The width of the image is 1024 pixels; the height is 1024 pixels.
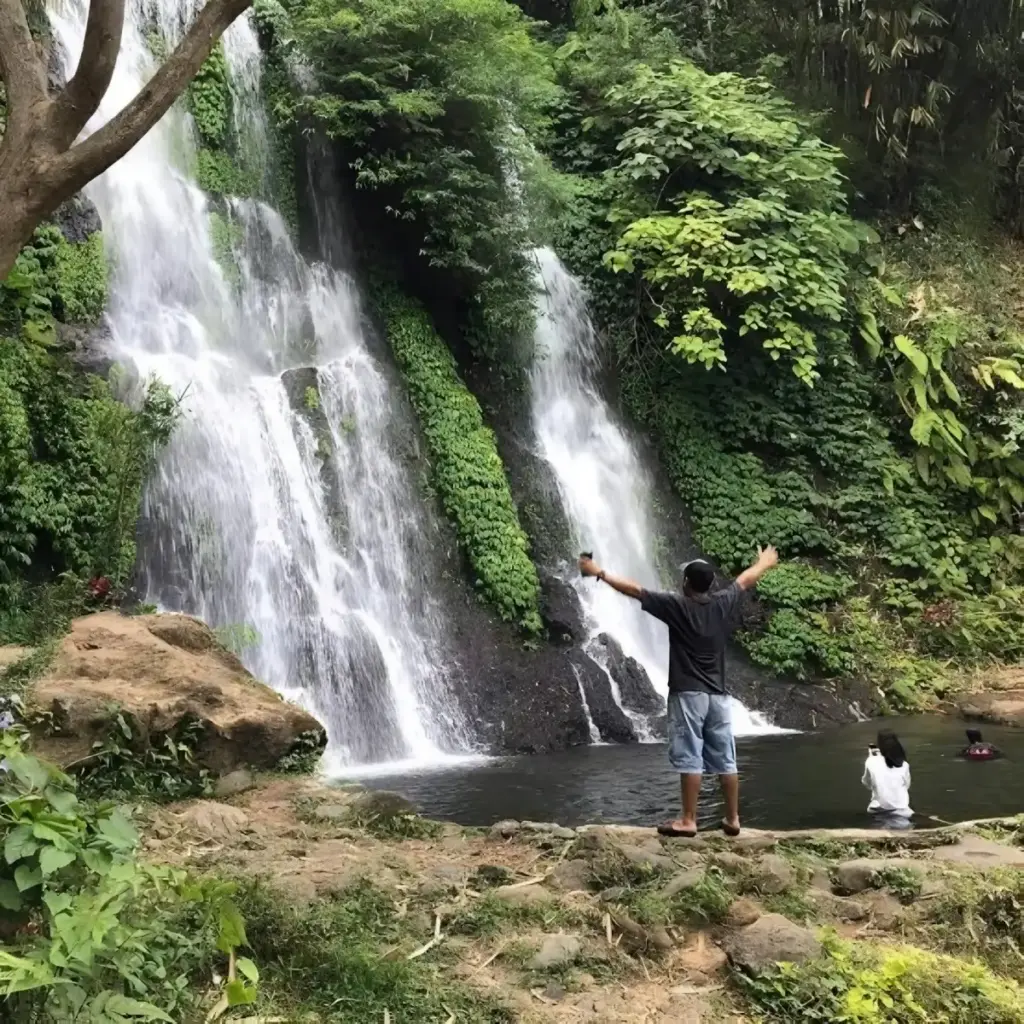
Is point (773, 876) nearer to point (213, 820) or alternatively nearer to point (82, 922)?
point (213, 820)

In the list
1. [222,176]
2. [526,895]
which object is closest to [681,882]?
[526,895]

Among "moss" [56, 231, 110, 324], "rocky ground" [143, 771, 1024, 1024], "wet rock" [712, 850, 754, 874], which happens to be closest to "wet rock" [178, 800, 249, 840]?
"rocky ground" [143, 771, 1024, 1024]

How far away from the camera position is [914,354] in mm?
15891

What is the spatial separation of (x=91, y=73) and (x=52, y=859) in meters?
3.34

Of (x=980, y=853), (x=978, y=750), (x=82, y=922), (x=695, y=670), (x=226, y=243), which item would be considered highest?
(x=226, y=243)

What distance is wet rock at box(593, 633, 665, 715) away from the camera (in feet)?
37.9

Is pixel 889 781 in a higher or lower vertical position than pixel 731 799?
lower

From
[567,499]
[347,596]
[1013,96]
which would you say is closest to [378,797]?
[347,596]

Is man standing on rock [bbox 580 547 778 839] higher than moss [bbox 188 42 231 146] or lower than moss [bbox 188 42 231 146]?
lower

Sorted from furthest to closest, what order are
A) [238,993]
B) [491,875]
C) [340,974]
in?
[491,875] < [340,974] < [238,993]

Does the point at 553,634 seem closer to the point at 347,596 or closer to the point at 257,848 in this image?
the point at 347,596

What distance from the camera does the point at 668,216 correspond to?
612 inches

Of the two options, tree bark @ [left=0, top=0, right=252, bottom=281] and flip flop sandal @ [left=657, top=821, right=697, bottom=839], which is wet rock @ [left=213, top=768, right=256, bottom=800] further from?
tree bark @ [left=0, top=0, right=252, bottom=281]

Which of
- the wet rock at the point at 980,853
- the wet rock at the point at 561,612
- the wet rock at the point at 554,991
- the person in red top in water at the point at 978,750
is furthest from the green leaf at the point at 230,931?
the wet rock at the point at 561,612
